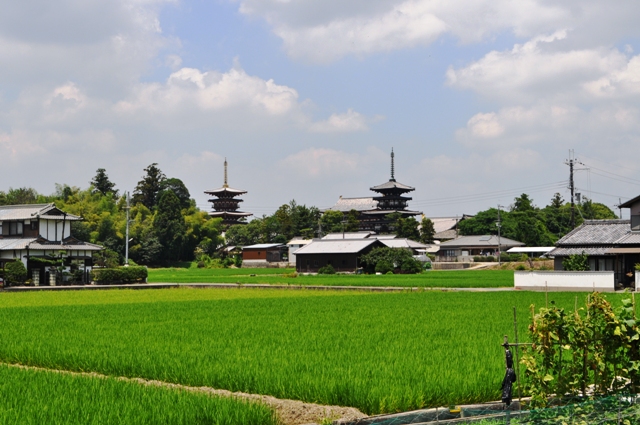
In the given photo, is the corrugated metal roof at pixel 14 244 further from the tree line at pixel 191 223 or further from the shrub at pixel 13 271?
the tree line at pixel 191 223

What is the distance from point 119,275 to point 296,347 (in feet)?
108

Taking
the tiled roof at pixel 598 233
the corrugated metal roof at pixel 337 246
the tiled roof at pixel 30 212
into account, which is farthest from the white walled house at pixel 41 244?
the tiled roof at pixel 598 233

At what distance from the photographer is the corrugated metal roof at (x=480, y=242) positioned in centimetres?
8019

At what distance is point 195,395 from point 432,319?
1092 cm

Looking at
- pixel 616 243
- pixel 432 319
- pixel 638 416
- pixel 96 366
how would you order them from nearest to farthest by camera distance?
pixel 638 416 → pixel 96 366 → pixel 432 319 → pixel 616 243

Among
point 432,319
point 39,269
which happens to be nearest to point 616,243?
point 432,319

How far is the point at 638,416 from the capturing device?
789 centimetres

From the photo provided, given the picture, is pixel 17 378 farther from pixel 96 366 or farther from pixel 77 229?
pixel 77 229

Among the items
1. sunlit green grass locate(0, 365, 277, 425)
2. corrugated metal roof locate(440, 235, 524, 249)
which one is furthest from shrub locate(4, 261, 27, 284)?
corrugated metal roof locate(440, 235, 524, 249)

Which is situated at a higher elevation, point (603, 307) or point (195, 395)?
point (603, 307)

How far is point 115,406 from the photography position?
8.10 meters

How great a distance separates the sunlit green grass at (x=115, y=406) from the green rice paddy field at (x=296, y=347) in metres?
1.10

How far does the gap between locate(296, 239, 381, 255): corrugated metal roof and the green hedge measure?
68.0ft

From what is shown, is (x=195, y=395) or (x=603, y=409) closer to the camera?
(x=603, y=409)
